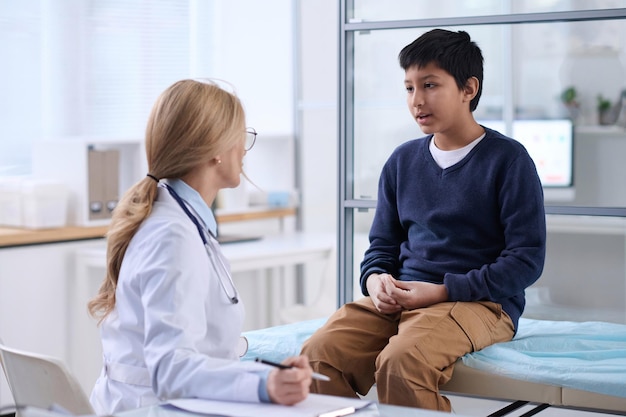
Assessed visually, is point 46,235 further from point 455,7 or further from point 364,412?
point 364,412

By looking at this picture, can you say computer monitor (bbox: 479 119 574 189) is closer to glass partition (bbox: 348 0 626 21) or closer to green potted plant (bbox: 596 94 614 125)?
green potted plant (bbox: 596 94 614 125)

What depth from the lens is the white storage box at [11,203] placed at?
381cm

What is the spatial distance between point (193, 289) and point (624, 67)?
2.08 meters

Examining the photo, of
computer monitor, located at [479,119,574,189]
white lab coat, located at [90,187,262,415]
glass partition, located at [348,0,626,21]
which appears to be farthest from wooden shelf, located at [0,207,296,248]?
white lab coat, located at [90,187,262,415]

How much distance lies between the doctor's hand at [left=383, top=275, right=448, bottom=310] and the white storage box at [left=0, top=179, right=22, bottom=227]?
212 centimetres

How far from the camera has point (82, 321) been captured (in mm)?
3838

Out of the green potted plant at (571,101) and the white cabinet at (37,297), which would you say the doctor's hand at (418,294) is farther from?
the green potted plant at (571,101)

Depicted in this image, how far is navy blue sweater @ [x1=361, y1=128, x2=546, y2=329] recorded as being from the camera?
2146 mm

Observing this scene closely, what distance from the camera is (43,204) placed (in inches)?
148

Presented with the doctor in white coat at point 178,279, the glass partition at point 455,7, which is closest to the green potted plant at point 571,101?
the glass partition at point 455,7

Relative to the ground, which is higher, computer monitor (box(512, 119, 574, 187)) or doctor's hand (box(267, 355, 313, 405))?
computer monitor (box(512, 119, 574, 187))

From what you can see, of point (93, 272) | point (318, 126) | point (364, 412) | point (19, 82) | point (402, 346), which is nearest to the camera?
point (364, 412)

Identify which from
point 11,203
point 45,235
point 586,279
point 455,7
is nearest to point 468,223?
point 586,279

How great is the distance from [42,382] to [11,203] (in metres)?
2.44
